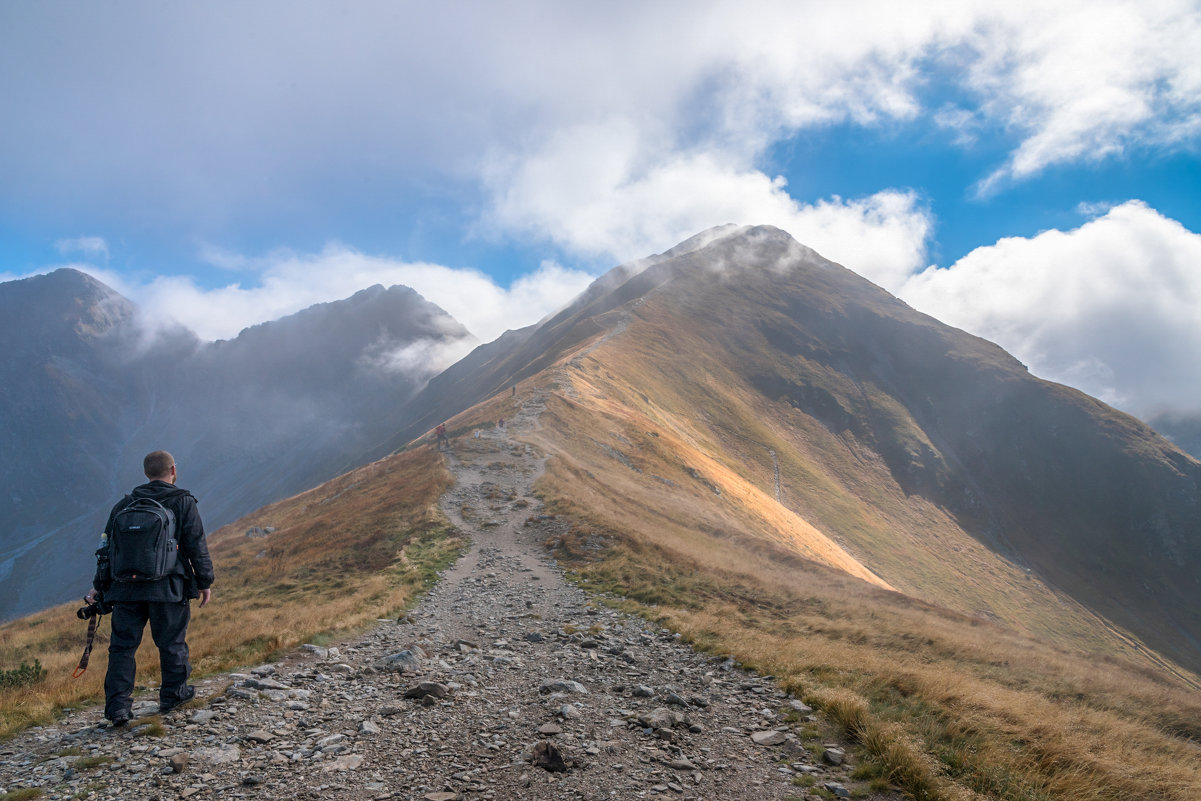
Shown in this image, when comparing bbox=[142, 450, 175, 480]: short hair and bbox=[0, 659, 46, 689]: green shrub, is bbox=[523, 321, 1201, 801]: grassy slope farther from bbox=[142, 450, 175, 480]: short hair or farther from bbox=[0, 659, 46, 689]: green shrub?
bbox=[0, 659, 46, 689]: green shrub

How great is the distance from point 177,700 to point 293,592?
1274 cm

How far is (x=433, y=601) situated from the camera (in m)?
15.7

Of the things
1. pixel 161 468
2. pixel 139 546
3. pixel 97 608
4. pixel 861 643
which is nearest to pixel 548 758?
pixel 139 546

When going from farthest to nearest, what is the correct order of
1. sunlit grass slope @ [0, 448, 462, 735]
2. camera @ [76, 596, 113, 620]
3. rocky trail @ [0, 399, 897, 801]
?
sunlit grass slope @ [0, 448, 462, 735]
camera @ [76, 596, 113, 620]
rocky trail @ [0, 399, 897, 801]

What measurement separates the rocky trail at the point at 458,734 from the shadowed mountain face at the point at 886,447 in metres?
28.3

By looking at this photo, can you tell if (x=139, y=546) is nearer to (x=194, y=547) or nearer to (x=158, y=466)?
(x=194, y=547)

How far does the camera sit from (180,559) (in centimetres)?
754

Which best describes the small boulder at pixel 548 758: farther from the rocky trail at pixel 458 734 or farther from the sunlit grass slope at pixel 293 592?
the sunlit grass slope at pixel 293 592

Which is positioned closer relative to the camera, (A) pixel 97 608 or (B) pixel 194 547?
(A) pixel 97 608

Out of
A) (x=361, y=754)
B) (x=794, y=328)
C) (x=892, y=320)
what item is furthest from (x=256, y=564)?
(x=892, y=320)

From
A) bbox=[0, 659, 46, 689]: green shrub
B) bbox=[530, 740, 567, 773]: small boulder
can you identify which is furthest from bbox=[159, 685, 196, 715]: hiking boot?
bbox=[530, 740, 567, 773]: small boulder

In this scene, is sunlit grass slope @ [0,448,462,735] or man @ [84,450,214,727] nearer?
man @ [84,450,214,727]

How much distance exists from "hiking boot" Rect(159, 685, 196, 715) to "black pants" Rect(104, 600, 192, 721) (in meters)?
0.02

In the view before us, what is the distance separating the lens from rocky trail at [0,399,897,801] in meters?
5.79
